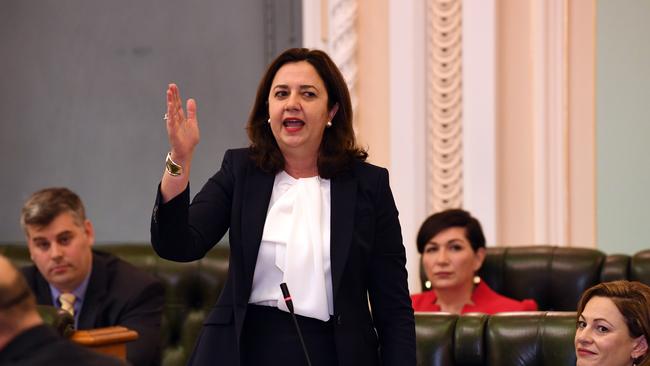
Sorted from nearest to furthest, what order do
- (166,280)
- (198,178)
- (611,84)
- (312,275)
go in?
(312,275)
(166,280)
(611,84)
(198,178)

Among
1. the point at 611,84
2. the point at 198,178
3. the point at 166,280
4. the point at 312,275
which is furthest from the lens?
the point at 198,178

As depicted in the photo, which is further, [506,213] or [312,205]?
[506,213]

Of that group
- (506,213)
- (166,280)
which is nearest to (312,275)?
(166,280)

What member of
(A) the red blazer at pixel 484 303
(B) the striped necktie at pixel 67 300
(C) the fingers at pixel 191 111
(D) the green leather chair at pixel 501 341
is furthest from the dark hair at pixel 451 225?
(C) the fingers at pixel 191 111

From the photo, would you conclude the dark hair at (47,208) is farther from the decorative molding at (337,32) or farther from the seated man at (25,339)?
the seated man at (25,339)

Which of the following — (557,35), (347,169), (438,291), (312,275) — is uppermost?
(557,35)

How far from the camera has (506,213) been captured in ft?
18.5

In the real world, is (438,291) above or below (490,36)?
below

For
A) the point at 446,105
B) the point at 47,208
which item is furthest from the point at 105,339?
the point at 446,105

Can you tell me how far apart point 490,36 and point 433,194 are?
753 millimetres

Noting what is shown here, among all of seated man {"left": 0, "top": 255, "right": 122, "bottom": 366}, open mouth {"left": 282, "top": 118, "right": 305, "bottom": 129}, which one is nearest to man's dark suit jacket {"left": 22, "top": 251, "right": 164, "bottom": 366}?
open mouth {"left": 282, "top": 118, "right": 305, "bottom": 129}

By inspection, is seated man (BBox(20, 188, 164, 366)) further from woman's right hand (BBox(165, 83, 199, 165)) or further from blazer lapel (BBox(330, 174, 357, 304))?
woman's right hand (BBox(165, 83, 199, 165))

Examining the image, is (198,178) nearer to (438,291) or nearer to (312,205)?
(438,291)

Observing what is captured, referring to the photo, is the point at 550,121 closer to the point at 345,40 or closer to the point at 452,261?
the point at 452,261
